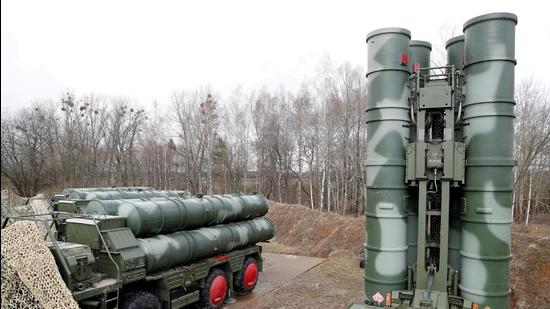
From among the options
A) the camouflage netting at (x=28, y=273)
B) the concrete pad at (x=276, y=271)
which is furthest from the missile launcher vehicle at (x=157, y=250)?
the camouflage netting at (x=28, y=273)

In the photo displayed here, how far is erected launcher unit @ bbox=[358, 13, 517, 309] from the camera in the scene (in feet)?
15.8

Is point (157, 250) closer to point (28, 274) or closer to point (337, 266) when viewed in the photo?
point (28, 274)

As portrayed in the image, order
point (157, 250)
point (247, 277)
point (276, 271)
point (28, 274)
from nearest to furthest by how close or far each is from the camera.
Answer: point (28, 274) < point (157, 250) < point (247, 277) < point (276, 271)

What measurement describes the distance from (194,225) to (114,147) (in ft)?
96.7

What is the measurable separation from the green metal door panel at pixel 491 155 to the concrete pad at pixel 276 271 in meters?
5.26

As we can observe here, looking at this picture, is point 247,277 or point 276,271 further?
point 276,271

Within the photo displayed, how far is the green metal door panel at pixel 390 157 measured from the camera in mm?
5320

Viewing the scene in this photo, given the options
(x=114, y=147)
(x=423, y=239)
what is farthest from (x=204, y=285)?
(x=114, y=147)

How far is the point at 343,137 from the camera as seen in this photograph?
2314 cm

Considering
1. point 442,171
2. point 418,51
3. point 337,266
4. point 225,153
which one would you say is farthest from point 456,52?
point 225,153

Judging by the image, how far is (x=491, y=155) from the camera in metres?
4.83

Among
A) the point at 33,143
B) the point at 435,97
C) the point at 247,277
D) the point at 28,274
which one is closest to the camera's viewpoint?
the point at 28,274

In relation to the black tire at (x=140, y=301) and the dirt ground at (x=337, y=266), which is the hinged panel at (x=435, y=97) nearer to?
the dirt ground at (x=337, y=266)

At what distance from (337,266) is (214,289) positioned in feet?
16.4
